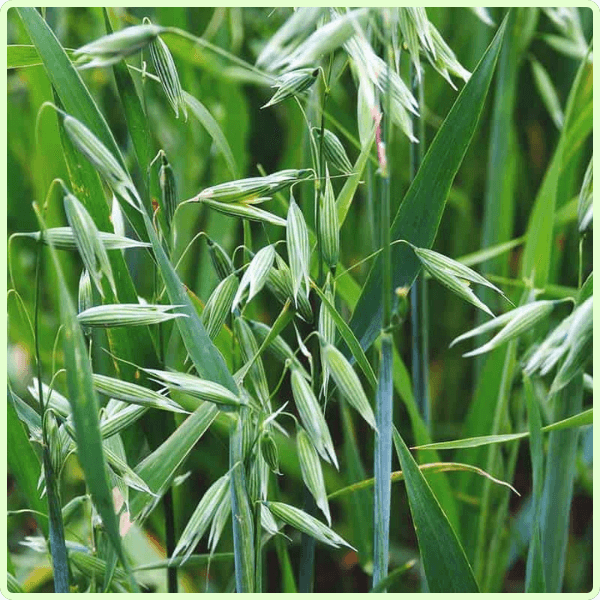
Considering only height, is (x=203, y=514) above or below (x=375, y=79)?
below

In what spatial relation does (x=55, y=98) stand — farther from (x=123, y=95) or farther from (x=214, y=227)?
(x=214, y=227)

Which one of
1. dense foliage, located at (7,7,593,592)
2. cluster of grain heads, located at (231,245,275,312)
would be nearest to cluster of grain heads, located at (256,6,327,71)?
dense foliage, located at (7,7,593,592)

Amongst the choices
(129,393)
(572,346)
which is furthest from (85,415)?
(572,346)

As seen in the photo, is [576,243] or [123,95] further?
[576,243]

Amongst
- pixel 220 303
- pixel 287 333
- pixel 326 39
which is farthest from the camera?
pixel 287 333

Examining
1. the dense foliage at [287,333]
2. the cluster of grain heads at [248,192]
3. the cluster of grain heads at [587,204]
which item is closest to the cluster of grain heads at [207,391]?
the dense foliage at [287,333]

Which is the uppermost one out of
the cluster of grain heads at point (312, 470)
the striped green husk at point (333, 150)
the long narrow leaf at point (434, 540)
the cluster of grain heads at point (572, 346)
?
the striped green husk at point (333, 150)

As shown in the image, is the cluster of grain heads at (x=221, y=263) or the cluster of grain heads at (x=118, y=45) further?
the cluster of grain heads at (x=221, y=263)

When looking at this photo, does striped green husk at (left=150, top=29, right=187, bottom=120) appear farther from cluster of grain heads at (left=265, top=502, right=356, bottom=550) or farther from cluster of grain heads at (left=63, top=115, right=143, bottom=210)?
cluster of grain heads at (left=265, top=502, right=356, bottom=550)

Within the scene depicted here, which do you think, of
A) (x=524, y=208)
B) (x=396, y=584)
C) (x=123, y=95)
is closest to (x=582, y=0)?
(x=123, y=95)

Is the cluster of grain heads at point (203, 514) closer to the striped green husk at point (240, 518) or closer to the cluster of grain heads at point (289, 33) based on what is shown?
the striped green husk at point (240, 518)

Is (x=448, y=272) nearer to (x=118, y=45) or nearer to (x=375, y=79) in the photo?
(x=375, y=79)
